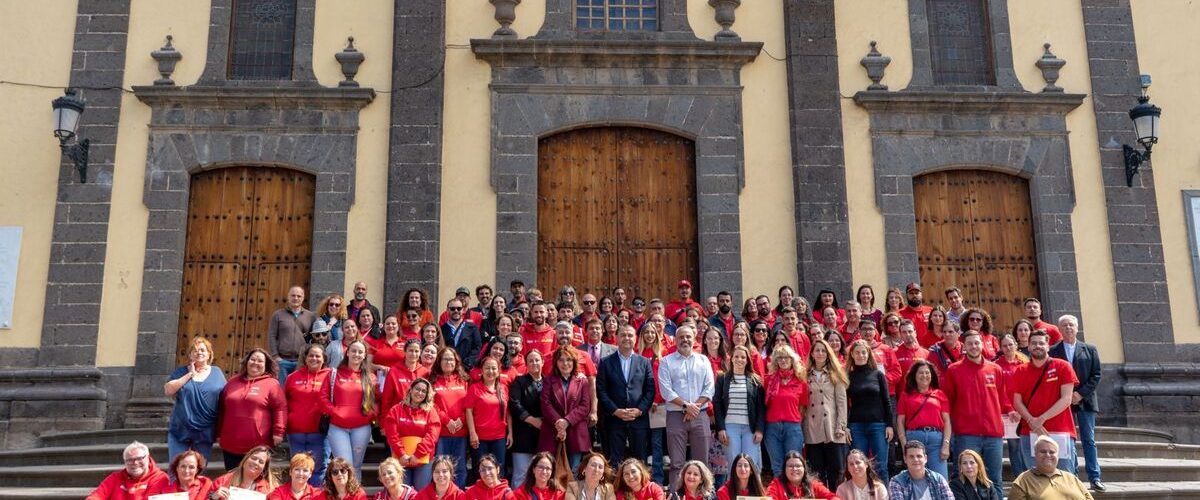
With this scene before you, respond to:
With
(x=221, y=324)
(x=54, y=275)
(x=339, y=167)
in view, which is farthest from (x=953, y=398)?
(x=54, y=275)

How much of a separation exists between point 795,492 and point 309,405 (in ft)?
13.1

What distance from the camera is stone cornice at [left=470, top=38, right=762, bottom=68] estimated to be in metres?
12.6

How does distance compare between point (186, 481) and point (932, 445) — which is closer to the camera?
point (186, 481)

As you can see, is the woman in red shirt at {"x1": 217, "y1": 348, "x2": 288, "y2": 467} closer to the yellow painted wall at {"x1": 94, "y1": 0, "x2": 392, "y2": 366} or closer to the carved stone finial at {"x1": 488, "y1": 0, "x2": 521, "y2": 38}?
the yellow painted wall at {"x1": 94, "y1": 0, "x2": 392, "y2": 366}

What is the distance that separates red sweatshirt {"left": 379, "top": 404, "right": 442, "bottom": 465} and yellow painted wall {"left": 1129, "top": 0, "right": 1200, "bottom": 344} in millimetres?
9730

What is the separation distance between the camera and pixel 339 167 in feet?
40.7

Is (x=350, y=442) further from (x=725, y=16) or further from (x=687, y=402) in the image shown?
(x=725, y=16)

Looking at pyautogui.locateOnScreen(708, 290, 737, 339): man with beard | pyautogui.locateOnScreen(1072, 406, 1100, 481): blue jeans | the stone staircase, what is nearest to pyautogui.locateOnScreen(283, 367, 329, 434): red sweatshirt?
the stone staircase

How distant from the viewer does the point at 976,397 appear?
27.4ft

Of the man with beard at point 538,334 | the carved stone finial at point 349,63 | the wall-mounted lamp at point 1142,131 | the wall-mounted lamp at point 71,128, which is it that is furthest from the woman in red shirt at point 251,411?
the wall-mounted lamp at point 1142,131

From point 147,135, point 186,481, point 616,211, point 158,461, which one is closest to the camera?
point 186,481

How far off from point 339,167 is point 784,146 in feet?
18.8

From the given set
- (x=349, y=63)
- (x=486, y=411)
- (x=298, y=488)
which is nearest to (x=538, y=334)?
(x=486, y=411)

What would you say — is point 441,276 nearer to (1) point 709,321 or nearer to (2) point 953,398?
(1) point 709,321
